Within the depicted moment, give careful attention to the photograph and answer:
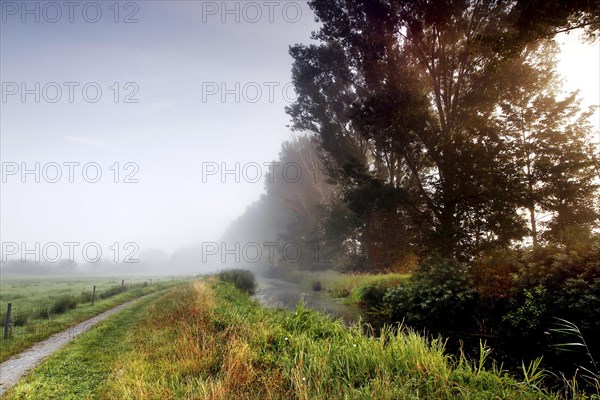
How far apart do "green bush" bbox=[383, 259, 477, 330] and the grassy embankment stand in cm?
378

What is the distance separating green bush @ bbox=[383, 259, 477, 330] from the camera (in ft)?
34.7

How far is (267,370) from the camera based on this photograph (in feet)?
18.9

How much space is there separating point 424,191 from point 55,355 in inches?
636

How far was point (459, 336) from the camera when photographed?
985 cm

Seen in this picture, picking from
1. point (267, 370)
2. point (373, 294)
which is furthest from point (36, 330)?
point (373, 294)

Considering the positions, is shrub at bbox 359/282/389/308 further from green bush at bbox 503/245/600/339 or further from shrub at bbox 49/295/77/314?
shrub at bbox 49/295/77/314

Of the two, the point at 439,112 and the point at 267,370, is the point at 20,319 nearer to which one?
the point at 267,370

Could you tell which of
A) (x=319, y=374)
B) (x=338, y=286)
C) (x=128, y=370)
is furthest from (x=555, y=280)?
(x=338, y=286)

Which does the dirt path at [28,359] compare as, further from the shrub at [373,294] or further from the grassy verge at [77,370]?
the shrub at [373,294]

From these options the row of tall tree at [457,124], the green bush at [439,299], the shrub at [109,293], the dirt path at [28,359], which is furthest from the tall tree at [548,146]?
the shrub at [109,293]

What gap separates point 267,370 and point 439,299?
764 centimetres

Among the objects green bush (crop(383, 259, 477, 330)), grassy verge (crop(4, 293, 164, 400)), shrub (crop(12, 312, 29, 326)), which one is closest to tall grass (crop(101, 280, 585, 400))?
grassy verge (crop(4, 293, 164, 400))

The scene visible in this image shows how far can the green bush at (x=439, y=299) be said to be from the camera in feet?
34.7

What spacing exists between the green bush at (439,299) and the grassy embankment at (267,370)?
3.78 m
